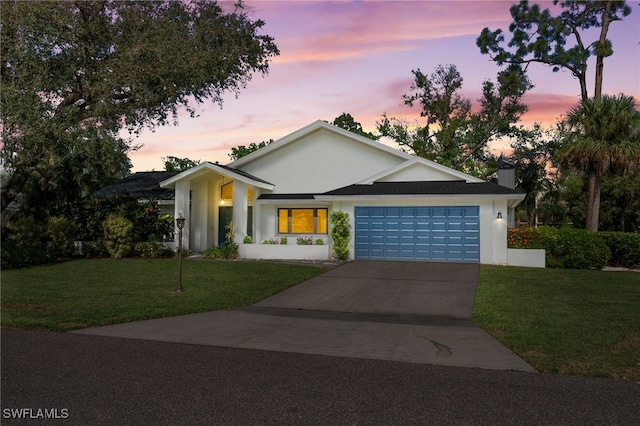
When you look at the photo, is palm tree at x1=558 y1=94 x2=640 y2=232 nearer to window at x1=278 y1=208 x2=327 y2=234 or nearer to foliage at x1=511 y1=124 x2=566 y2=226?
window at x1=278 y1=208 x2=327 y2=234

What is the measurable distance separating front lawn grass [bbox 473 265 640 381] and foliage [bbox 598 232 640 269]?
3.97m

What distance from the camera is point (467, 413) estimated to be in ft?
14.5

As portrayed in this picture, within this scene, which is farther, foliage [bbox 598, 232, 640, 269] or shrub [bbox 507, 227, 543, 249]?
foliage [bbox 598, 232, 640, 269]

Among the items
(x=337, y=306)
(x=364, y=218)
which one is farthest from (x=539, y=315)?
(x=364, y=218)

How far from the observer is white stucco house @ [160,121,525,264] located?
18406 millimetres

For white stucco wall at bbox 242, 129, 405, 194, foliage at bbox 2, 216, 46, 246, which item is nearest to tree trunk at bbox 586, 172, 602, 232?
white stucco wall at bbox 242, 129, 405, 194

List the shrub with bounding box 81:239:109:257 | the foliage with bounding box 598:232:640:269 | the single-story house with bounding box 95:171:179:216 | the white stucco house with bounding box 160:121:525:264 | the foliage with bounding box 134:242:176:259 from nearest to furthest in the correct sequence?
the white stucco house with bounding box 160:121:525:264
the foliage with bounding box 598:232:640:269
the foliage with bounding box 134:242:176:259
the shrub with bounding box 81:239:109:257
the single-story house with bounding box 95:171:179:216

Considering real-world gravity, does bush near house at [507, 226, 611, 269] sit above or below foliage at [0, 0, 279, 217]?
below

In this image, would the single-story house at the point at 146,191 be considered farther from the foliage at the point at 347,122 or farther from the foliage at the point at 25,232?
the foliage at the point at 347,122

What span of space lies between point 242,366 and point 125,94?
16852mm

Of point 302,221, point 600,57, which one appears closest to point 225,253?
point 302,221

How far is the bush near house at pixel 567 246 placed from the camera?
17812 mm

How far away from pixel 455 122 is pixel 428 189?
25.3m

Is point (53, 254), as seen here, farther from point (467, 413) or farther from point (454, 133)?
point (454, 133)
